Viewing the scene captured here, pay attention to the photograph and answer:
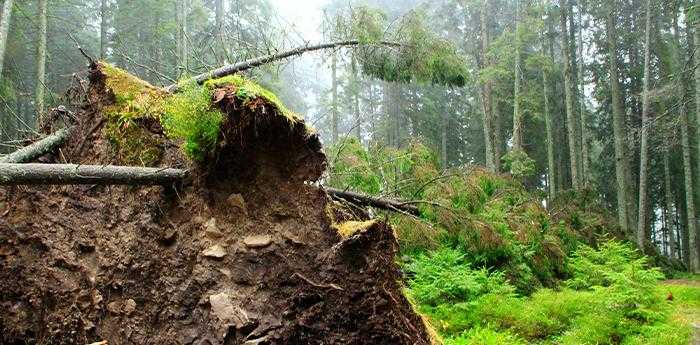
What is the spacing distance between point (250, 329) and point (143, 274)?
3.21 feet

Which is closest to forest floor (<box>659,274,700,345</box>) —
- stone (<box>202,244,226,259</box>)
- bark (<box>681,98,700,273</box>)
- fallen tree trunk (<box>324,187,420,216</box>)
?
fallen tree trunk (<box>324,187,420,216</box>)

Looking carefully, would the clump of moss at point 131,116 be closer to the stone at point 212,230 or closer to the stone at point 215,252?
the stone at point 212,230

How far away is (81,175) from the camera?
2980mm

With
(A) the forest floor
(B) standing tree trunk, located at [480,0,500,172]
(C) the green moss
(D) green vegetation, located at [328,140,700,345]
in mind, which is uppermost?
(B) standing tree trunk, located at [480,0,500,172]

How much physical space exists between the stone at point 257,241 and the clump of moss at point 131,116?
1.10m

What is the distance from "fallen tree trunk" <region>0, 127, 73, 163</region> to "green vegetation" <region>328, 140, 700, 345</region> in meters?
2.86

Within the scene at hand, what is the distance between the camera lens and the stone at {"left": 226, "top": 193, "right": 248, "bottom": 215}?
3215 millimetres

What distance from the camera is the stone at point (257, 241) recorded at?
3.07 metres

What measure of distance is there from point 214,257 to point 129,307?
750mm

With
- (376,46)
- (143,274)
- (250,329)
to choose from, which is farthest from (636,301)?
(143,274)

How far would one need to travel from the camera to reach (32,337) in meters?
3.54

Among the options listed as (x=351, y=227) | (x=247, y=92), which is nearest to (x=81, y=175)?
(x=247, y=92)

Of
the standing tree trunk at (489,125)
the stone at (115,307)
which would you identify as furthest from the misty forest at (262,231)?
the standing tree trunk at (489,125)

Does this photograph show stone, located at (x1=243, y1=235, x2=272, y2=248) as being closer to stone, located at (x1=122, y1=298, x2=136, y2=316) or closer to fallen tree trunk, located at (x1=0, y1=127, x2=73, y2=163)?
stone, located at (x1=122, y1=298, x2=136, y2=316)
